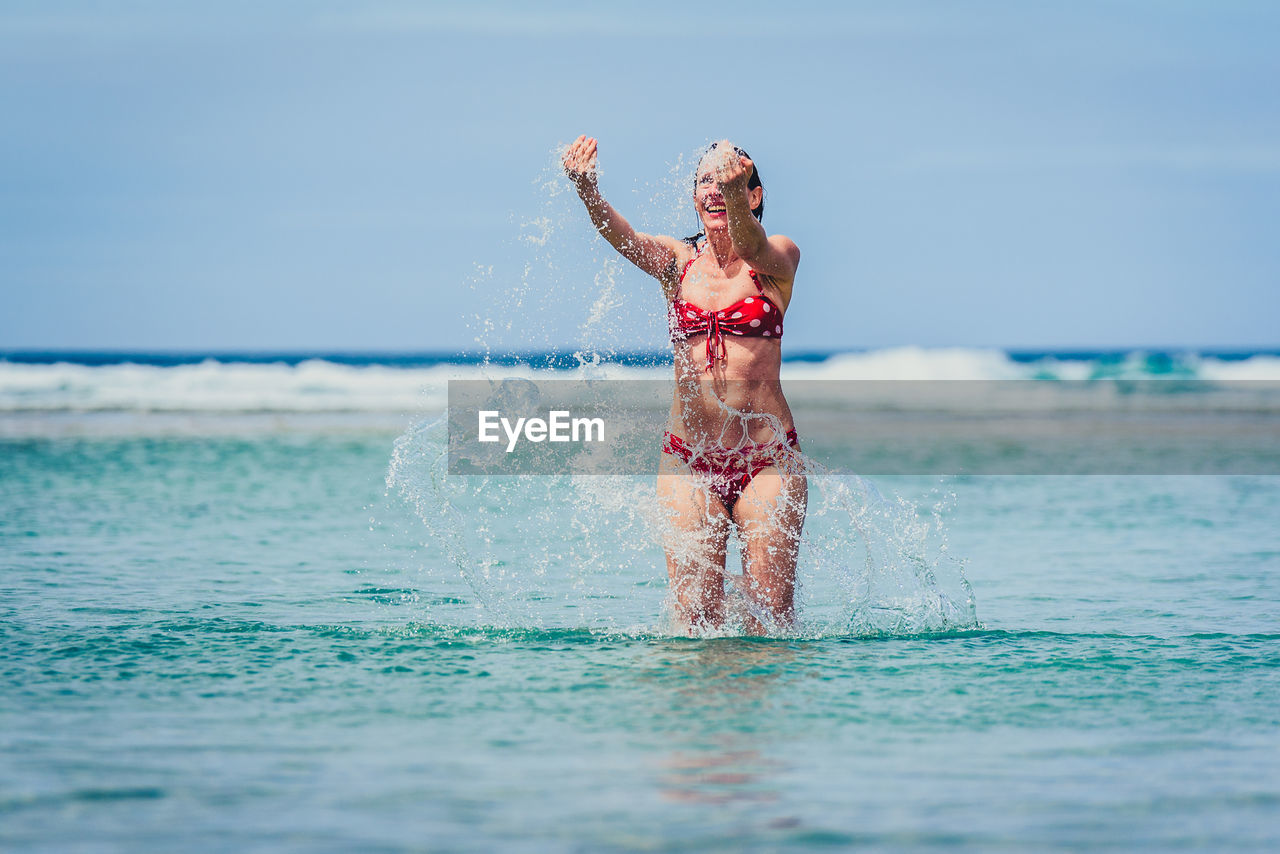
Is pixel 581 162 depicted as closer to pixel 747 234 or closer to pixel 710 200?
pixel 710 200

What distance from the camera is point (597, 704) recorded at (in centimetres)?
455

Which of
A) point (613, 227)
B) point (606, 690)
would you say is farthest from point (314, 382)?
point (606, 690)

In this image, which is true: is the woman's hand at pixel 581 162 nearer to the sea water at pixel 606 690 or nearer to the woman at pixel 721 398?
the woman at pixel 721 398

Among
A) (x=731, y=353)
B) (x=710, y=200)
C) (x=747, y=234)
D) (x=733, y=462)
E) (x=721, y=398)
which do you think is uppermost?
(x=710, y=200)

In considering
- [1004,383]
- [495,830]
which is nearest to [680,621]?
[495,830]

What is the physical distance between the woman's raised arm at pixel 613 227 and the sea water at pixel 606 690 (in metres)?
1.04

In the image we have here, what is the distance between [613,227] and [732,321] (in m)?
0.64

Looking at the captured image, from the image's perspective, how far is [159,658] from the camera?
5223mm

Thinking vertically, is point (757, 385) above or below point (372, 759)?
above

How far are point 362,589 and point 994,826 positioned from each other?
4503 mm

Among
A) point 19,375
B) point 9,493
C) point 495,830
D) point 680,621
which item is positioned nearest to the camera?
point 495,830

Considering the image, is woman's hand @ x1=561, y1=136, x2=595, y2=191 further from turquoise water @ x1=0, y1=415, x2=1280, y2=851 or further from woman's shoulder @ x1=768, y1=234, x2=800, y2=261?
turquoise water @ x1=0, y1=415, x2=1280, y2=851

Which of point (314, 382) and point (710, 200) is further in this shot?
point (314, 382)

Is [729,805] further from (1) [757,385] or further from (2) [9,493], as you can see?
(2) [9,493]
